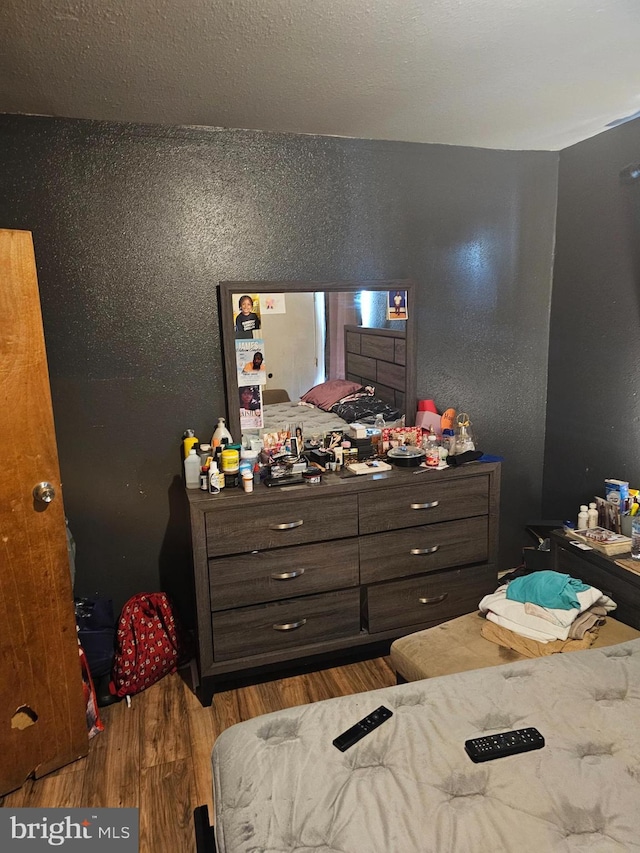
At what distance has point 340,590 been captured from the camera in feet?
8.26

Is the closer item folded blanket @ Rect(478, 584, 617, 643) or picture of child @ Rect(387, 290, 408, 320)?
folded blanket @ Rect(478, 584, 617, 643)

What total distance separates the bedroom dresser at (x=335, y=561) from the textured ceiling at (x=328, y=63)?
1.50 m

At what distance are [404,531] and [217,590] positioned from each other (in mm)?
835

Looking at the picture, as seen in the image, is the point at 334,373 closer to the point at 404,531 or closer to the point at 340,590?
the point at 404,531

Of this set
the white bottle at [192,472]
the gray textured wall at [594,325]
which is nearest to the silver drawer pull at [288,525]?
the white bottle at [192,472]

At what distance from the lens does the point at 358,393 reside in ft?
9.45

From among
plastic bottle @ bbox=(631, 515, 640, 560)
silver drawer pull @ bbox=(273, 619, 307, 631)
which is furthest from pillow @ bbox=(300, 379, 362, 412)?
plastic bottle @ bbox=(631, 515, 640, 560)

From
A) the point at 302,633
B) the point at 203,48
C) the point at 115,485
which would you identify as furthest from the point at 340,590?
the point at 203,48

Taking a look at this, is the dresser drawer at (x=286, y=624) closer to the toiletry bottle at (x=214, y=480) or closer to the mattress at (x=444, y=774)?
the toiletry bottle at (x=214, y=480)

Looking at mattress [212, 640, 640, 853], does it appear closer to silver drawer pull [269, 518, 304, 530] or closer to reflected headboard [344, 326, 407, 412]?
silver drawer pull [269, 518, 304, 530]

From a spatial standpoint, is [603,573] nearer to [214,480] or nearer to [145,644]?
[214,480]

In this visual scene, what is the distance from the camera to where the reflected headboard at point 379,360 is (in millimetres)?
2826

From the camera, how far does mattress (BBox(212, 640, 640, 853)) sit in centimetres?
118

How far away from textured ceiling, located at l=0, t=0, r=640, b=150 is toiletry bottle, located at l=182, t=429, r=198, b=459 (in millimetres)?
1300
